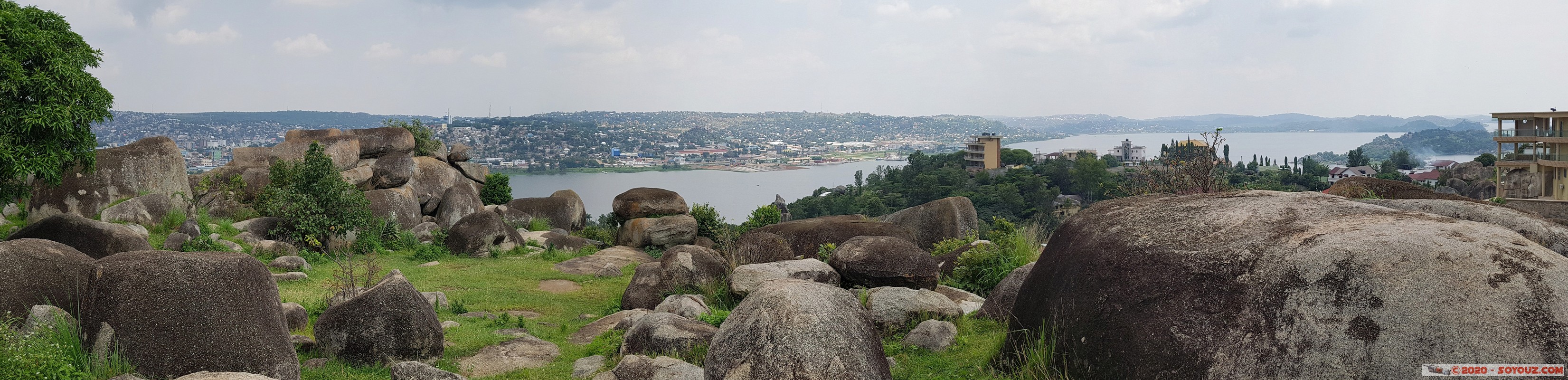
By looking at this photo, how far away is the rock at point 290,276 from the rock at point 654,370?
8493mm

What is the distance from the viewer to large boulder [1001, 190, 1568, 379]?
4.31 meters

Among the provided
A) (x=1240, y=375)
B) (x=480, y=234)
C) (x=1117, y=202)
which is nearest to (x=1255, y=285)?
(x=1240, y=375)

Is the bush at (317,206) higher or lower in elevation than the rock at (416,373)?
higher

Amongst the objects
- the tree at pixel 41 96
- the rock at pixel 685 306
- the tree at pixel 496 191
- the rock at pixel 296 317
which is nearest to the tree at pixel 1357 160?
the tree at pixel 496 191

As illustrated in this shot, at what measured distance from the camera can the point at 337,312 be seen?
29.8 ft

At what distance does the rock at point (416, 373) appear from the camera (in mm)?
7535

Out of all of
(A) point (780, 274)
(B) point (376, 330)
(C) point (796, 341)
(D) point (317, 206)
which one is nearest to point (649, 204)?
(D) point (317, 206)

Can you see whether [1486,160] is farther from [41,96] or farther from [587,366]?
[41,96]

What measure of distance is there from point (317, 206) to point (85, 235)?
6.45 m

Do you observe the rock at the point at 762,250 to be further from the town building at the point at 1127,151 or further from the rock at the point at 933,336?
the town building at the point at 1127,151

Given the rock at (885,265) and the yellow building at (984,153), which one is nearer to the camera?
the rock at (885,265)

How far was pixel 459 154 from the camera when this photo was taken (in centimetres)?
3153

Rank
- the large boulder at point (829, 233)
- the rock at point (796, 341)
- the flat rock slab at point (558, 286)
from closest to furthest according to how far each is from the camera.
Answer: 1. the rock at point (796, 341)
2. the flat rock slab at point (558, 286)
3. the large boulder at point (829, 233)

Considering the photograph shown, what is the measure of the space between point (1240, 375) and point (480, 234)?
1803 centimetres
